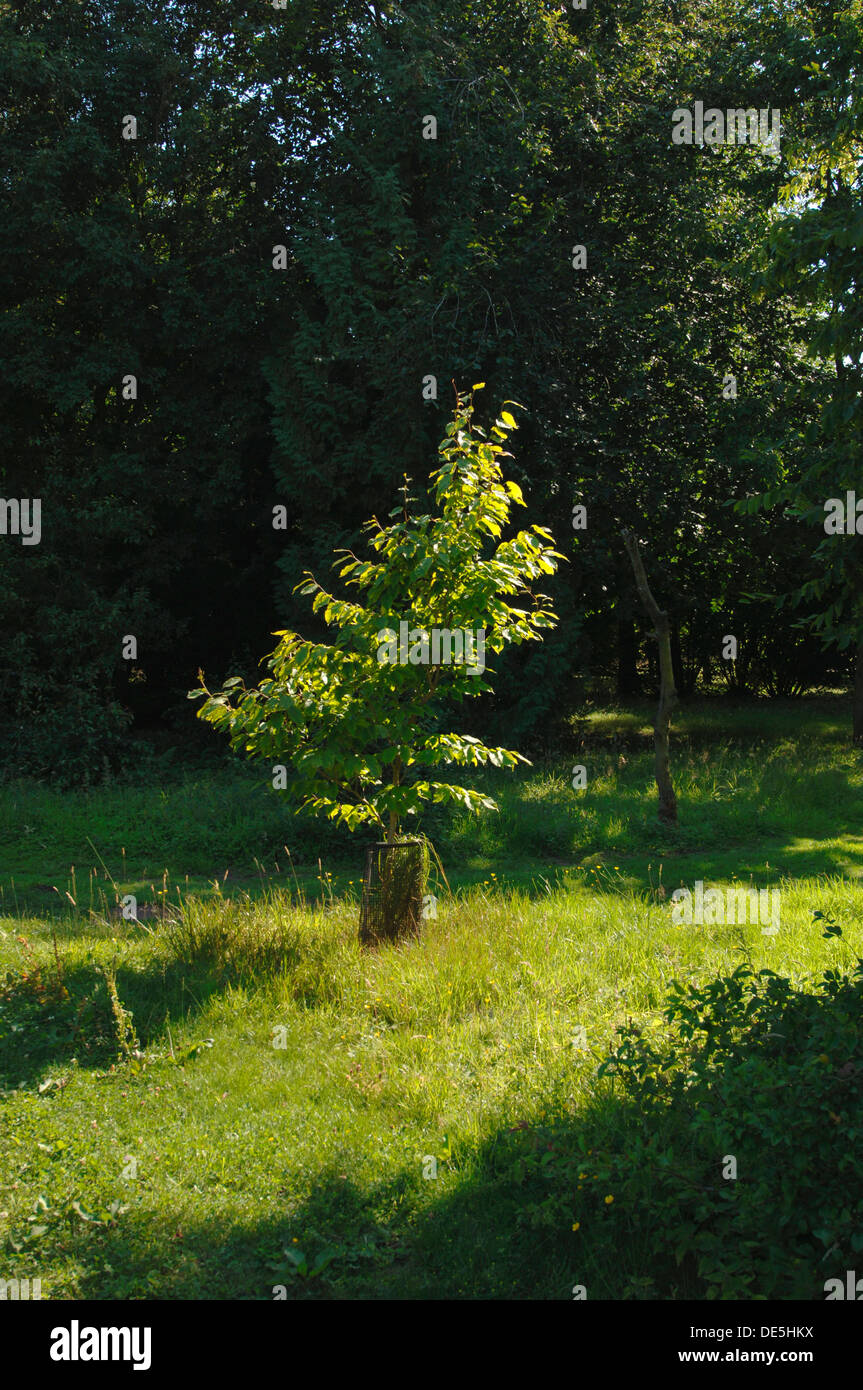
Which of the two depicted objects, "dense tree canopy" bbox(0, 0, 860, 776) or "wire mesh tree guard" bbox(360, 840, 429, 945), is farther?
"dense tree canopy" bbox(0, 0, 860, 776)

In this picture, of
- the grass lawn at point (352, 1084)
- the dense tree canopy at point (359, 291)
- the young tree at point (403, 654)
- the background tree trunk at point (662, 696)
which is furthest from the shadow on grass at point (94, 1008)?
the dense tree canopy at point (359, 291)

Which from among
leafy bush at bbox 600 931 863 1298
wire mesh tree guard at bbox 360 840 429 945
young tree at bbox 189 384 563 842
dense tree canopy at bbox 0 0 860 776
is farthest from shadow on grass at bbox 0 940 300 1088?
dense tree canopy at bbox 0 0 860 776

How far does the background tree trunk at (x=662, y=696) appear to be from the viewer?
11688mm

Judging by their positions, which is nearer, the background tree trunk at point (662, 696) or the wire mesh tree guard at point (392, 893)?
the wire mesh tree guard at point (392, 893)

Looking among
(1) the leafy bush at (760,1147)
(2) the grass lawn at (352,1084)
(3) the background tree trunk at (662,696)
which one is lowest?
(2) the grass lawn at (352,1084)

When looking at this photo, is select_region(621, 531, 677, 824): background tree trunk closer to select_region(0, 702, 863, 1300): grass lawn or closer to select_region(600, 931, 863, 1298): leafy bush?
select_region(0, 702, 863, 1300): grass lawn

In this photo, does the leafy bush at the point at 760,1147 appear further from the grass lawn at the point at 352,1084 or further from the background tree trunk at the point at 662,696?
the background tree trunk at the point at 662,696

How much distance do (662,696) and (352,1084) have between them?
756cm

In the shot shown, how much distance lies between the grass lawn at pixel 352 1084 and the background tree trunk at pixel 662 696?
1174 mm

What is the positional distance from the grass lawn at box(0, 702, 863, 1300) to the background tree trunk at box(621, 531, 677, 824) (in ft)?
3.85

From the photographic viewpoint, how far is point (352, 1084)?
17.5 feet

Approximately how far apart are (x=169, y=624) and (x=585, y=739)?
272 inches

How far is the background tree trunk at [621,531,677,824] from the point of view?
11688 mm

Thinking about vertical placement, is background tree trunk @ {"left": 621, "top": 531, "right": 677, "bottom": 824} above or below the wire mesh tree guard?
above
